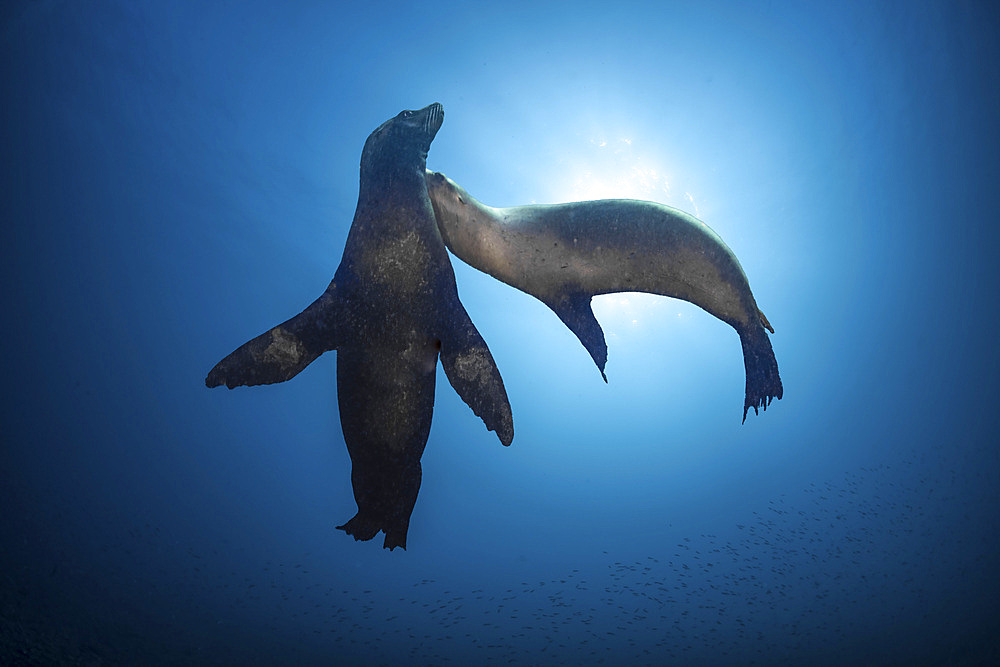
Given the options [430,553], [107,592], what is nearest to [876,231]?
[107,592]

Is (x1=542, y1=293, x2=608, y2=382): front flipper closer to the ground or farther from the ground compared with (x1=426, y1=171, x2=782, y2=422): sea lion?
closer to the ground

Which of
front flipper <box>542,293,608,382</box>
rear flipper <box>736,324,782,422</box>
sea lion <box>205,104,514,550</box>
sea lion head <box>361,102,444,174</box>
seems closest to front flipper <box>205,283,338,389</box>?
sea lion <box>205,104,514,550</box>

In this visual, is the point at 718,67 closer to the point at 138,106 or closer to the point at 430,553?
the point at 138,106

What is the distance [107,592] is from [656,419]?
110 feet

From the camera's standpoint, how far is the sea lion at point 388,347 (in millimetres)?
3201

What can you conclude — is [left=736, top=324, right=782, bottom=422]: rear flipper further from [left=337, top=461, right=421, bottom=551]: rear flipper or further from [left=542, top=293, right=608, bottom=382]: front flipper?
[left=337, top=461, right=421, bottom=551]: rear flipper

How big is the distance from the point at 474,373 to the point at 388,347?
61cm

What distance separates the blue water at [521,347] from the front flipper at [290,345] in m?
12.0

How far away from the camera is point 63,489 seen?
28500 millimetres

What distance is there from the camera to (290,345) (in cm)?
327

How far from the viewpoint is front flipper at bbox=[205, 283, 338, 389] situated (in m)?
3.21

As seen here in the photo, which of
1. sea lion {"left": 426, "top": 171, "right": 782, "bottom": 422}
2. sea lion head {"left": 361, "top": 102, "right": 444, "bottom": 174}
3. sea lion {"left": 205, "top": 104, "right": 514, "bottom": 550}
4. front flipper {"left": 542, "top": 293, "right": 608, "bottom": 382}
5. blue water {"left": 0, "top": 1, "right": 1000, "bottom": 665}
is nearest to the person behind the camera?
sea lion {"left": 205, "top": 104, "right": 514, "bottom": 550}

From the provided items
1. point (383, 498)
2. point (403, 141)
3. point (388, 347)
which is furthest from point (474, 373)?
point (403, 141)

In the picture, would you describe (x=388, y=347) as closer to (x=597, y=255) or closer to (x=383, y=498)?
(x=383, y=498)
